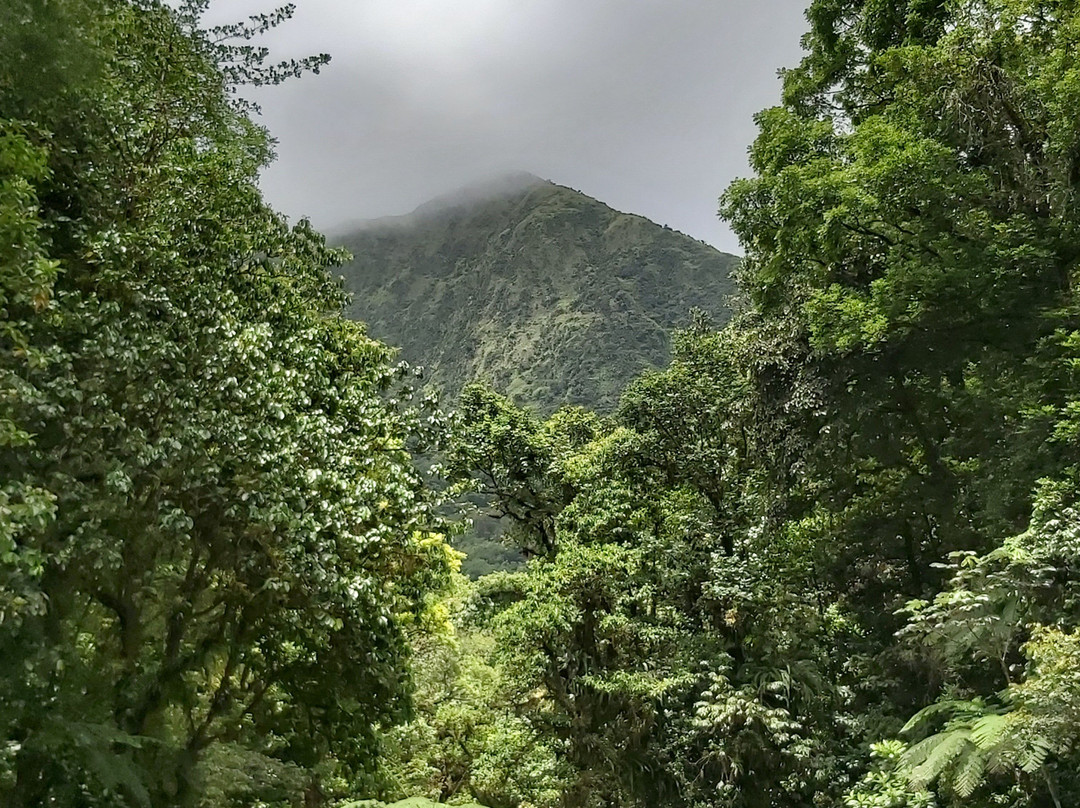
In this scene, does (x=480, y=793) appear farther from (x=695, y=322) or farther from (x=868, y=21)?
(x=868, y=21)

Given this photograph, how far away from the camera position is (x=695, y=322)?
18234 mm

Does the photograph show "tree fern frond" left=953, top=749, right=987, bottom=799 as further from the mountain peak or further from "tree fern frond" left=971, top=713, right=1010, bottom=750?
the mountain peak

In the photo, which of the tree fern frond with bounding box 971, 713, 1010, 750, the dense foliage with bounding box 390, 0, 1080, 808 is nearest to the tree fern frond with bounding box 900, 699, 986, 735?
the dense foliage with bounding box 390, 0, 1080, 808

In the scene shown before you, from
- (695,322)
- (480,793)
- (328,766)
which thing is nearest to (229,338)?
(328,766)

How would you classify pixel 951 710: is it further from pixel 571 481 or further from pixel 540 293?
pixel 540 293

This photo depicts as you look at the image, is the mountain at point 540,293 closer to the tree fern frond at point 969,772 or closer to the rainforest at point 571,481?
the rainforest at point 571,481

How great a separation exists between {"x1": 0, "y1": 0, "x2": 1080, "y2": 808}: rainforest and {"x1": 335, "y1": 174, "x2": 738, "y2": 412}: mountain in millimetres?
36661

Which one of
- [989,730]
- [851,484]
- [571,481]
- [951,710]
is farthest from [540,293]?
[989,730]

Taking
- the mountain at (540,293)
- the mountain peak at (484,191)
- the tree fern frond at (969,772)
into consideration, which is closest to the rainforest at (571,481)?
the tree fern frond at (969,772)

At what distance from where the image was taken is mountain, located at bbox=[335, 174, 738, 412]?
71.2m

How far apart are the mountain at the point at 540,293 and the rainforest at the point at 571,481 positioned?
36661mm

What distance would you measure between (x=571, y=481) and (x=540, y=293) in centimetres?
8055

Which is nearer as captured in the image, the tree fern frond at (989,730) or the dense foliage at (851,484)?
the tree fern frond at (989,730)

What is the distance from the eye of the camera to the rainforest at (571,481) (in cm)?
588
